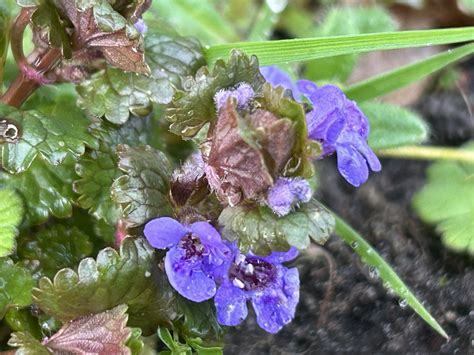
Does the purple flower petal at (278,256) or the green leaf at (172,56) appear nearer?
the purple flower petal at (278,256)

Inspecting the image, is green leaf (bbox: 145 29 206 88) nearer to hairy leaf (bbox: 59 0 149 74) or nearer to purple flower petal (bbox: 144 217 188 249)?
hairy leaf (bbox: 59 0 149 74)

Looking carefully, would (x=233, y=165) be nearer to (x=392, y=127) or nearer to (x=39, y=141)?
(x=39, y=141)

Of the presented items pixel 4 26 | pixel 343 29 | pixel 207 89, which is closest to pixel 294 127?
pixel 207 89

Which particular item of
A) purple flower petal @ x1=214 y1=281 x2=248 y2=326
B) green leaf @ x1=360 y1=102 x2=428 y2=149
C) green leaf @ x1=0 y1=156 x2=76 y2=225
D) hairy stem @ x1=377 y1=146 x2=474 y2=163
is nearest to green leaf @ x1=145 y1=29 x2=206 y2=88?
green leaf @ x1=0 y1=156 x2=76 y2=225

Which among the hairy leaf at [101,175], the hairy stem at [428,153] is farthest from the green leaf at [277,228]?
the hairy stem at [428,153]

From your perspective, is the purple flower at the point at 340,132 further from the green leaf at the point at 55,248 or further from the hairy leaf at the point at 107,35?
the green leaf at the point at 55,248

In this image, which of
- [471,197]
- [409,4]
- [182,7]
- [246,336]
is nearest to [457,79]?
[409,4]
